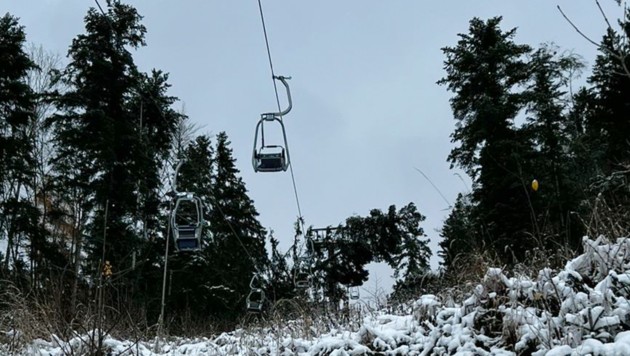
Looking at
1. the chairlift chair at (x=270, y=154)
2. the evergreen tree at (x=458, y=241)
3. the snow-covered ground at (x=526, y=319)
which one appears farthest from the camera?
the chairlift chair at (x=270, y=154)

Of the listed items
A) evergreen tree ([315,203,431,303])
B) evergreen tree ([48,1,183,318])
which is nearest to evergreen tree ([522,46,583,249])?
evergreen tree ([315,203,431,303])

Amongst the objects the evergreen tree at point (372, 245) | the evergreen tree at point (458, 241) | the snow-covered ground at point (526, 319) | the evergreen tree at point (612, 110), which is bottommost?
the snow-covered ground at point (526, 319)

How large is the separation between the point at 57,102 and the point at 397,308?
18911 mm

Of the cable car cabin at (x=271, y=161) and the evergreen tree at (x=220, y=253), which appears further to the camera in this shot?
the evergreen tree at (x=220, y=253)

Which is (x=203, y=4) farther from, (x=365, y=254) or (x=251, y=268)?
(x=251, y=268)

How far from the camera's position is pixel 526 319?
A: 3377 millimetres

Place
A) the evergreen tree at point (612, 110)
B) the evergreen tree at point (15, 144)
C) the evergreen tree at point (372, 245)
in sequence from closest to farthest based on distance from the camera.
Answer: the evergreen tree at point (612, 110), the evergreen tree at point (15, 144), the evergreen tree at point (372, 245)

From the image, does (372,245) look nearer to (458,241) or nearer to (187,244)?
(187,244)

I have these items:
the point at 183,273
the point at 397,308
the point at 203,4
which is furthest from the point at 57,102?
the point at 397,308

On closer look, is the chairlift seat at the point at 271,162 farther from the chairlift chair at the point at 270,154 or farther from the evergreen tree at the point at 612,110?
the evergreen tree at the point at 612,110

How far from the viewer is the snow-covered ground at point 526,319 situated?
3.03m

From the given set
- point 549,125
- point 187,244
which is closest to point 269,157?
point 187,244

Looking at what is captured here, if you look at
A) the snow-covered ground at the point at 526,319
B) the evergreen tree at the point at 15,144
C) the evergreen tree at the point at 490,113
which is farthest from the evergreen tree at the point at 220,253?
the snow-covered ground at the point at 526,319

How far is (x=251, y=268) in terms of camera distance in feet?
89.6
